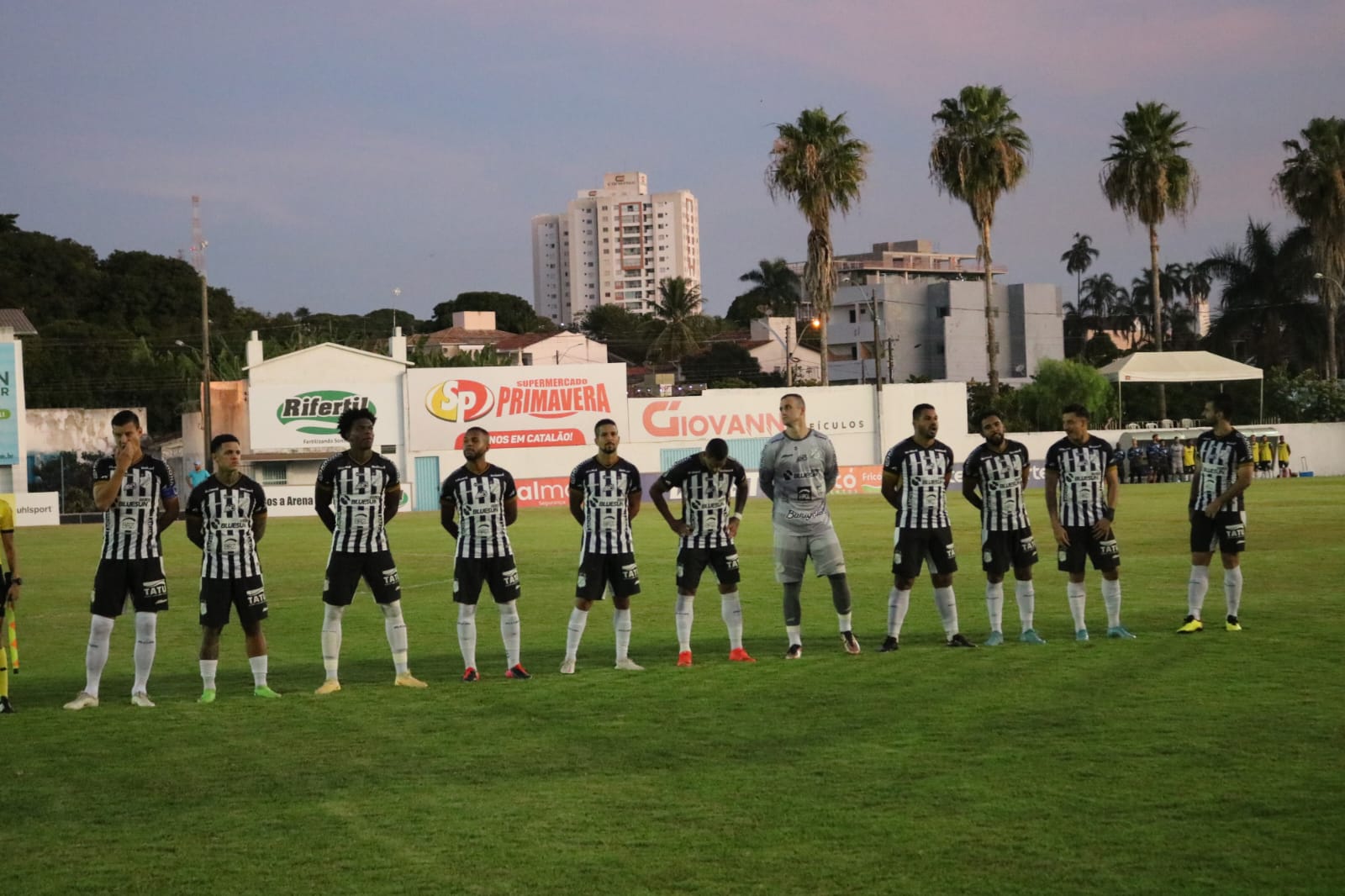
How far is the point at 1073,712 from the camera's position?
10.2 meters

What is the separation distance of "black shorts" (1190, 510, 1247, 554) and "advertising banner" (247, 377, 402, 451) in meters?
48.9

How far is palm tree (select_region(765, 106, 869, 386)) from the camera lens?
67375mm

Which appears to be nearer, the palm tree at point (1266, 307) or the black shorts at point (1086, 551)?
the black shorts at point (1086, 551)

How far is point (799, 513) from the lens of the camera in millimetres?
13516

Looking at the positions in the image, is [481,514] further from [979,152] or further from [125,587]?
[979,152]

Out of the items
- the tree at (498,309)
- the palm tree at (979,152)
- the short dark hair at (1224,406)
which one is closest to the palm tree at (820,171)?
the palm tree at (979,152)

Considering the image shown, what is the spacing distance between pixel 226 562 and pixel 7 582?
5.71 ft

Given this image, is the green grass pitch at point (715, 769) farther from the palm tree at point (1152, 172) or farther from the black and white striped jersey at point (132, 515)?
the palm tree at point (1152, 172)

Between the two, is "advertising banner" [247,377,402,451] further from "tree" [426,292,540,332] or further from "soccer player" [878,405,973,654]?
"tree" [426,292,540,332]

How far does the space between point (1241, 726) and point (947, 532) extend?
4.33 meters

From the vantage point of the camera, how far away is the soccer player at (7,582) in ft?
38.4

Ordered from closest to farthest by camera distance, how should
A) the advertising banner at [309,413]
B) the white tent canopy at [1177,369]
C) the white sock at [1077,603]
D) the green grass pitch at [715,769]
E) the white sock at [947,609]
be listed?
the green grass pitch at [715,769] → the white sock at [947,609] → the white sock at [1077,603] → the advertising banner at [309,413] → the white tent canopy at [1177,369]

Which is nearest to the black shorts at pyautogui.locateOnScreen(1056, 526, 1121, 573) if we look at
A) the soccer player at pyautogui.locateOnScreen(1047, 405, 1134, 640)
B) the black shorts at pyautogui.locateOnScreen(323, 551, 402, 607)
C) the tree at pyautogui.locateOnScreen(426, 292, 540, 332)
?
the soccer player at pyautogui.locateOnScreen(1047, 405, 1134, 640)

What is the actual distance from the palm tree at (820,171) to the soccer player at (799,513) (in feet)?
177
